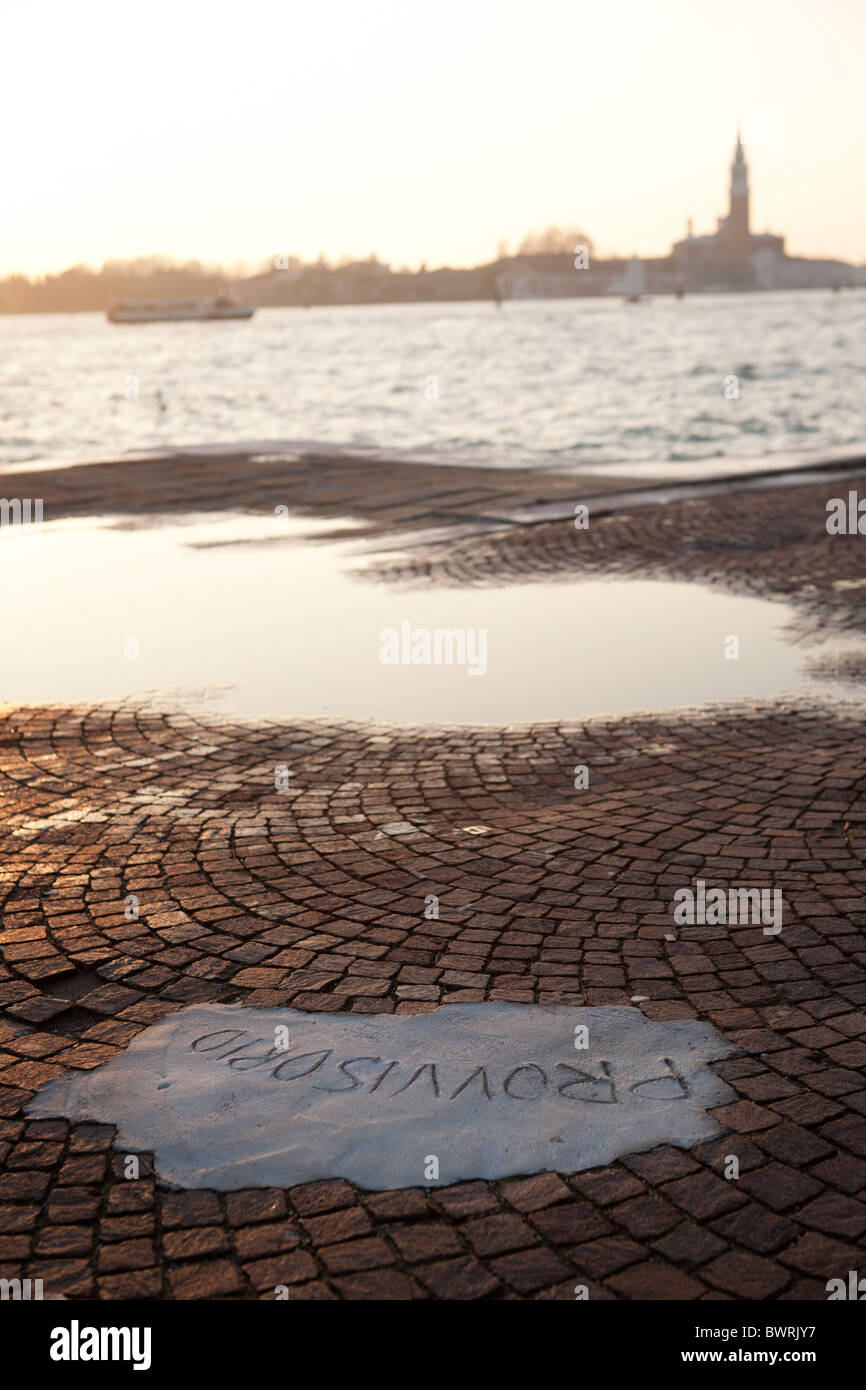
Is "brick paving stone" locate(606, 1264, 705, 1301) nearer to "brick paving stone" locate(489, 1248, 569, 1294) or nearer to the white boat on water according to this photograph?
"brick paving stone" locate(489, 1248, 569, 1294)

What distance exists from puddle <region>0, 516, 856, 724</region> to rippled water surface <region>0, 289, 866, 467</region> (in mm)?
10112

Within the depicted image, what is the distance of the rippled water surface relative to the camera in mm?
27828

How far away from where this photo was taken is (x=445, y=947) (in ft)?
14.5

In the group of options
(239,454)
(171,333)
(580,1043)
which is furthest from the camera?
(171,333)

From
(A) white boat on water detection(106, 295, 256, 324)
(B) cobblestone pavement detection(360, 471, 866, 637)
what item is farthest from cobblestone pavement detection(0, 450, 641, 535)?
(A) white boat on water detection(106, 295, 256, 324)

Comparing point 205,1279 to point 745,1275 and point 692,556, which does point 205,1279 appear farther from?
point 692,556

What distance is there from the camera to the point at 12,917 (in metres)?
4.76

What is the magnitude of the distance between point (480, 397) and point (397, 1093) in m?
38.6

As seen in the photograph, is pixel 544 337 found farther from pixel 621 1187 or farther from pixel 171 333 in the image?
pixel 621 1187

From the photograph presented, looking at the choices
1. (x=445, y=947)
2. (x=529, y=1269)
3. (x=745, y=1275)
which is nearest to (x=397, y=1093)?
(x=529, y=1269)

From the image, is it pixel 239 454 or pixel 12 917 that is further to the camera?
pixel 239 454

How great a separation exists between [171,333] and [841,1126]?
136077 millimetres

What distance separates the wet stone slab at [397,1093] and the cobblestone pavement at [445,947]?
0.25 ft
